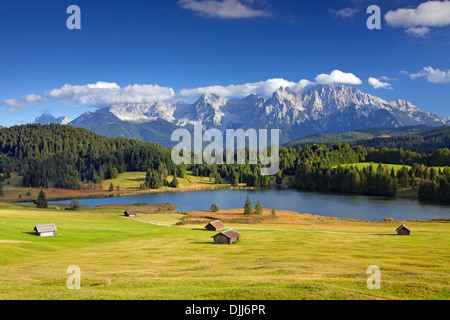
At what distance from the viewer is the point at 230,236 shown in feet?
167

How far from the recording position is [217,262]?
34.9 meters

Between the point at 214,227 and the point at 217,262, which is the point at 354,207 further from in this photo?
the point at 217,262

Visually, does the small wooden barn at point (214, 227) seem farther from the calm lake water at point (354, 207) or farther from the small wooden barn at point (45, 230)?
the calm lake water at point (354, 207)

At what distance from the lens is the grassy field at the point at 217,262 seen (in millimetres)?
19875

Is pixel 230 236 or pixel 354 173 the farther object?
pixel 354 173

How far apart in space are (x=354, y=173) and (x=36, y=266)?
13779cm

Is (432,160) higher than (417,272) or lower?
higher

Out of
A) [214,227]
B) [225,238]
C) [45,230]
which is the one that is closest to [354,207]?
[214,227]

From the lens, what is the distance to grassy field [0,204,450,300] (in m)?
19.9

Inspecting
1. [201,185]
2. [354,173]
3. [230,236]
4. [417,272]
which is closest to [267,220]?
[230,236]

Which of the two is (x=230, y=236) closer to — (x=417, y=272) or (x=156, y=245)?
(x=156, y=245)

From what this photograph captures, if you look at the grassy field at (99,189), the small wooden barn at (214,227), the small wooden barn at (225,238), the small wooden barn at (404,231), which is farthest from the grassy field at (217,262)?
the grassy field at (99,189)

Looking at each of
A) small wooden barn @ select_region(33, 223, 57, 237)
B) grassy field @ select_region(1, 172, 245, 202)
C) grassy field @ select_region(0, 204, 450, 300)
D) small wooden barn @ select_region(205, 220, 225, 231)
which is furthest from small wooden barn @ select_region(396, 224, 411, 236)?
grassy field @ select_region(1, 172, 245, 202)
